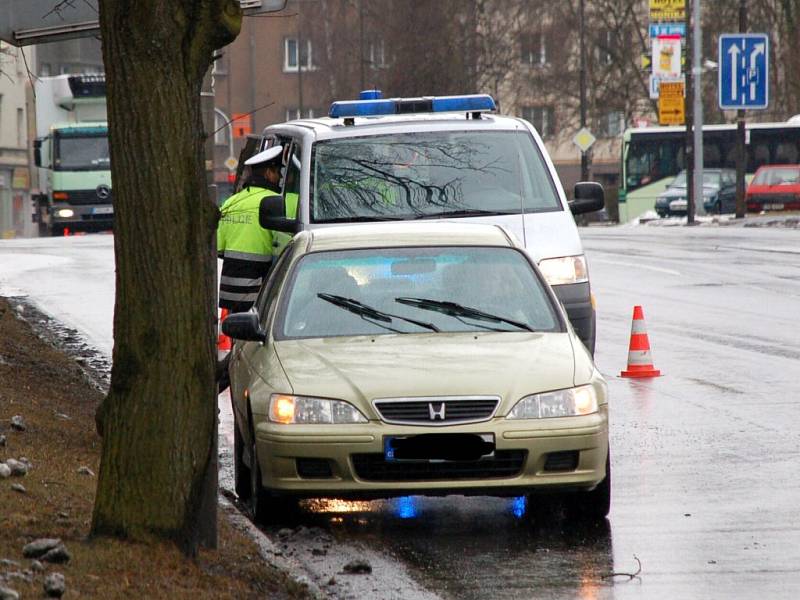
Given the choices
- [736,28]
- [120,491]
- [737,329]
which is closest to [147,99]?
[120,491]

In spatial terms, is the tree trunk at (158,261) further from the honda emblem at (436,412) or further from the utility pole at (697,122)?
the utility pole at (697,122)

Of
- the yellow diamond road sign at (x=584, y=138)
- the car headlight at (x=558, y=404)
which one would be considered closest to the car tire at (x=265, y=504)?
the car headlight at (x=558, y=404)

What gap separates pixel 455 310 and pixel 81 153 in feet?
107

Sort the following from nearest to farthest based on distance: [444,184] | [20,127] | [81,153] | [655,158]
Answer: [444,184], [81,153], [655,158], [20,127]

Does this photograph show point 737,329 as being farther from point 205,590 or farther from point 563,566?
point 205,590

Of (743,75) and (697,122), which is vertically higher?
(743,75)

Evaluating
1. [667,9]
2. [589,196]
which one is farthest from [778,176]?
[589,196]

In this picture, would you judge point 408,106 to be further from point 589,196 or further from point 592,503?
point 592,503

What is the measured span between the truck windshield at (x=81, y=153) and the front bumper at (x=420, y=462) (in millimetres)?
32733

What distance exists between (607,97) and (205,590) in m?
67.0

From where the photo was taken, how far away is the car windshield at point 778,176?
50844 mm

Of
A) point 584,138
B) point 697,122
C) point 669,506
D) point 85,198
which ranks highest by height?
point 669,506

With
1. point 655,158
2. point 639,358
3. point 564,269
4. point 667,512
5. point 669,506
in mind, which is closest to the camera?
point 667,512

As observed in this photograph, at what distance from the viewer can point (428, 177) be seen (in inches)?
485
